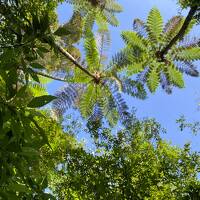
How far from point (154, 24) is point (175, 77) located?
6.02ft

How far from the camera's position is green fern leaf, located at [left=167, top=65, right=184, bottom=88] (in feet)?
45.1

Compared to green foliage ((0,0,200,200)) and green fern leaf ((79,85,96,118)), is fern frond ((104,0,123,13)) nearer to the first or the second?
green foliage ((0,0,200,200))

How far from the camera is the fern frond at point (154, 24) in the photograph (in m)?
12.7

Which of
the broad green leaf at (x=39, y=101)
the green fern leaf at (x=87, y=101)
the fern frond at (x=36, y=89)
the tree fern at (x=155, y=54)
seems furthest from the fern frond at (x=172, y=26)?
the broad green leaf at (x=39, y=101)

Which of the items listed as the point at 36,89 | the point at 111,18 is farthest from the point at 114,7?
the point at 36,89

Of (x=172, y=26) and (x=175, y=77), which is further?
(x=175, y=77)

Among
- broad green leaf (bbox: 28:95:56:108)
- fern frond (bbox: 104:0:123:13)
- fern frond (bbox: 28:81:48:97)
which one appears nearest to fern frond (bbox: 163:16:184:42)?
fern frond (bbox: 104:0:123:13)

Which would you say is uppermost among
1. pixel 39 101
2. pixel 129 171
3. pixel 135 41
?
pixel 135 41

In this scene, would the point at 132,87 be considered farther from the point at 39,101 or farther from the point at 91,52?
the point at 39,101

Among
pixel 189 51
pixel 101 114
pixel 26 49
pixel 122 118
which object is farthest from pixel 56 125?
pixel 26 49

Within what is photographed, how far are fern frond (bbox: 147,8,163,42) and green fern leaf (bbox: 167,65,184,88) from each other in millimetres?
1118

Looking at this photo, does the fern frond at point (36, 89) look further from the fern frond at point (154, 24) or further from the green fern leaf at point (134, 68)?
the fern frond at point (154, 24)

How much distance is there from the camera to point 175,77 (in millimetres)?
13961

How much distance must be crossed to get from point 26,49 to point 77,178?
37.5 feet
